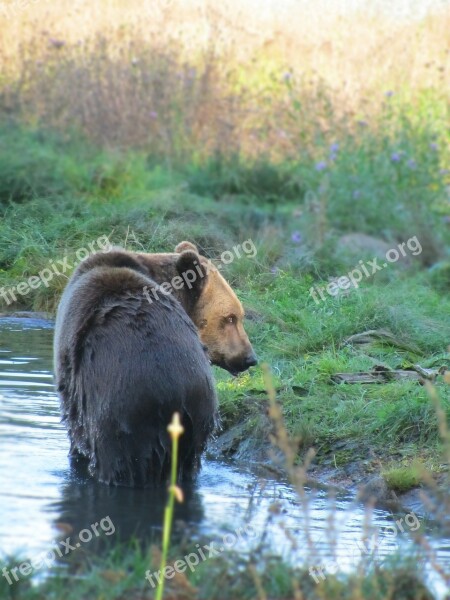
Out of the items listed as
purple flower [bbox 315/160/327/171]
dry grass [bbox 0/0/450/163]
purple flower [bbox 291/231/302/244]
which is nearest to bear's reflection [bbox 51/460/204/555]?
purple flower [bbox 291/231/302/244]

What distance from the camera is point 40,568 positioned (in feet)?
13.7

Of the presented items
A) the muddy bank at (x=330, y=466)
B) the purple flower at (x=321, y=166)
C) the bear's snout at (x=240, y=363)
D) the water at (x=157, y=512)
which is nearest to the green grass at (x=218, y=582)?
the water at (x=157, y=512)

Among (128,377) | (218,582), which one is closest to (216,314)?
(128,377)

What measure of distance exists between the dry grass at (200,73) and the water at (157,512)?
28.7 ft

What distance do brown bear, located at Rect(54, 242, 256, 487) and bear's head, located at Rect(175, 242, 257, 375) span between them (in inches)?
27.0

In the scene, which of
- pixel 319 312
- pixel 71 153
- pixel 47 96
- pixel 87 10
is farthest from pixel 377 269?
pixel 87 10

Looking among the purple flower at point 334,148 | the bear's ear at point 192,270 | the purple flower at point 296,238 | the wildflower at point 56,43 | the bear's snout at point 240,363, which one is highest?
the wildflower at point 56,43

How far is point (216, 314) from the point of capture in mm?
6871

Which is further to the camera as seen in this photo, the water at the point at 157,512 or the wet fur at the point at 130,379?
the wet fur at the point at 130,379

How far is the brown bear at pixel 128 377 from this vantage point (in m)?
5.30

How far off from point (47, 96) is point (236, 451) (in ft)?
30.9

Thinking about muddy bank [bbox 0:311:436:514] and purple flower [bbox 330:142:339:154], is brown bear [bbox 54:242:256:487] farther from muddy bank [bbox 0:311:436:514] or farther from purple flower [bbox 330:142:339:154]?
purple flower [bbox 330:142:339:154]

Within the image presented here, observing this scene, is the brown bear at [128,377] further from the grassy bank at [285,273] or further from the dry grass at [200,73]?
the dry grass at [200,73]

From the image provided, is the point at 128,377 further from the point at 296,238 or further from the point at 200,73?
the point at 200,73
